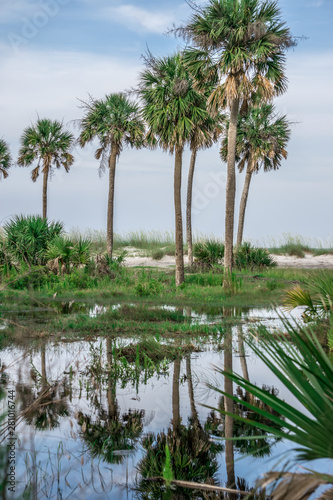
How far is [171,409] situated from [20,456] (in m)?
2.29

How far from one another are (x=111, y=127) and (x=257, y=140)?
1057 cm

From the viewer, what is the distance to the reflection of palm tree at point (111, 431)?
216 inches

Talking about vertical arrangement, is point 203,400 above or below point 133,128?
below

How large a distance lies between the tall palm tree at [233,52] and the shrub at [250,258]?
376 inches

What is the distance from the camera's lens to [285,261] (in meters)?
44.1

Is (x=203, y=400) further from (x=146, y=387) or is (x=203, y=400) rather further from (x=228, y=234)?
(x=228, y=234)

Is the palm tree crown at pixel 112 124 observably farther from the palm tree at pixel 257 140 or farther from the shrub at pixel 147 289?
the shrub at pixel 147 289


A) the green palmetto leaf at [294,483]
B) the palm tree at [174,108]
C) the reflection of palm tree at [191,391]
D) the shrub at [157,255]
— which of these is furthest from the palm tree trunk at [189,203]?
the green palmetto leaf at [294,483]

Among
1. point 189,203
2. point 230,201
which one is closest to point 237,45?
point 230,201

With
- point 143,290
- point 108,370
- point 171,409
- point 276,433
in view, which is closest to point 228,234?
point 143,290

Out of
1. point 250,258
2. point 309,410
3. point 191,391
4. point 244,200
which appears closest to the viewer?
point 309,410

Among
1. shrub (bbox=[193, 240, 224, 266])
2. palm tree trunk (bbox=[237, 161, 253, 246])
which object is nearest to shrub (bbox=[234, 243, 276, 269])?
shrub (bbox=[193, 240, 224, 266])

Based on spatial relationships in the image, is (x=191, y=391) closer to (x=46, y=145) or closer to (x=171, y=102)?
(x=171, y=102)

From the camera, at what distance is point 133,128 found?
39.5 meters
